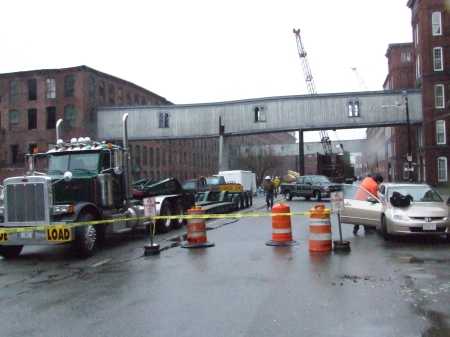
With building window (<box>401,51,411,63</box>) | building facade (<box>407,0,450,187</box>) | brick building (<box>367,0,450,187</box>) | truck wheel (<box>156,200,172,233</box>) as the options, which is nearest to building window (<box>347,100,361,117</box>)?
brick building (<box>367,0,450,187</box>)

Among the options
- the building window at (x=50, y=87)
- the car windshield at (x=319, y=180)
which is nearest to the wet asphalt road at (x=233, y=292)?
the car windshield at (x=319, y=180)

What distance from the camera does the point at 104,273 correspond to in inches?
368

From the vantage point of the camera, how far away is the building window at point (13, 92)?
178ft

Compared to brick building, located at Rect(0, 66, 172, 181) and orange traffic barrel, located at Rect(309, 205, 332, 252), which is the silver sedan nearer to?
orange traffic barrel, located at Rect(309, 205, 332, 252)

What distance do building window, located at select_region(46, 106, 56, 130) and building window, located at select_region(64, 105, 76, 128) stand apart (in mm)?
1761

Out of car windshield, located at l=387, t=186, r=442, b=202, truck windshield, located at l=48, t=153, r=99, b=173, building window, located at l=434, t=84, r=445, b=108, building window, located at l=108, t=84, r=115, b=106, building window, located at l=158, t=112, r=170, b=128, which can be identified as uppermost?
building window, located at l=108, t=84, r=115, b=106

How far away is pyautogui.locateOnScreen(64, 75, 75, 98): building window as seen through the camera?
172 ft

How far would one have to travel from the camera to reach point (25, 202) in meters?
10.8

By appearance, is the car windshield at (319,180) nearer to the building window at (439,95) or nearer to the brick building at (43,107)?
the building window at (439,95)

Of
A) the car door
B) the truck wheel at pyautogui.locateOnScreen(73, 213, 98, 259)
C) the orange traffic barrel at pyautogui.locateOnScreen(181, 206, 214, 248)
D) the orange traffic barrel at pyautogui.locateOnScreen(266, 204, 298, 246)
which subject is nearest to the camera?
the truck wheel at pyautogui.locateOnScreen(73, 213, 98, 259)

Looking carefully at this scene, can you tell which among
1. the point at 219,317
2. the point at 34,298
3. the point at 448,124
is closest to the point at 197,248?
the point at 34,298

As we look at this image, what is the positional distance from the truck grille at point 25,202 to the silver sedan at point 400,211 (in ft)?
27.1

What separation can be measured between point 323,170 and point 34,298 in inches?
1606

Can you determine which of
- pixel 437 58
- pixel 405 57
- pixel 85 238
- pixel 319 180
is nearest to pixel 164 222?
pixel 85 238
